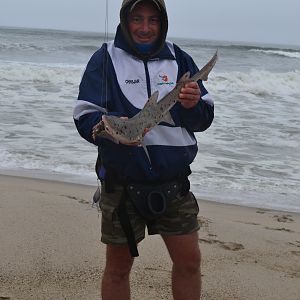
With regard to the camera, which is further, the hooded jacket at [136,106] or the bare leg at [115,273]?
the bare leg at [115,273]

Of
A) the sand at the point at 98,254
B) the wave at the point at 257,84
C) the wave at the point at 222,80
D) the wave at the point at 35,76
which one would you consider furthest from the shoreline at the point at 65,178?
the wave at the point at 257,84

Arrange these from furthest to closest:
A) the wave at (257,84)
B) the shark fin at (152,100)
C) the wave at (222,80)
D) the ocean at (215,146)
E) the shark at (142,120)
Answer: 1. the wave at (257,84)
2. the wave at (222,80)
3. the ocean at (215,146)
4. the shark fin at (152,100)
5. the shark at (142,120)

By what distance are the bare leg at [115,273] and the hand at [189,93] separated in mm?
834

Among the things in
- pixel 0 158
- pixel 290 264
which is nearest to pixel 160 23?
pixel 290 264

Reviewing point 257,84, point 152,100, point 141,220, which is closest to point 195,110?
point 152,100

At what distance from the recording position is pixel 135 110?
2455 mm

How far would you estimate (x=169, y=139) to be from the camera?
97.9 inches

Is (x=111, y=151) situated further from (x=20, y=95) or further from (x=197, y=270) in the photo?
(x=20, y=95)

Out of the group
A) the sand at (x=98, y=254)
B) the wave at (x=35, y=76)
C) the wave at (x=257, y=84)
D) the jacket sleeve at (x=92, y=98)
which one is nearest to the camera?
the jacket sleeve at (x=92, y=98)

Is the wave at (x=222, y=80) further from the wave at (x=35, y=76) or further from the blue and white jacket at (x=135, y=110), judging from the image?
the blue and white jacket at (x=135, y=110)

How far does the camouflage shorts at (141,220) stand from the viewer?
8.22 feet

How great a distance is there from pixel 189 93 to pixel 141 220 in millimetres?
727

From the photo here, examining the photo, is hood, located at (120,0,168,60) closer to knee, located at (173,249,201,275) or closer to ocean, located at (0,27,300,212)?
knee, located at (173,249,201,275)

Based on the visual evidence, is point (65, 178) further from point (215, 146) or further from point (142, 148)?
point (142, 148)
